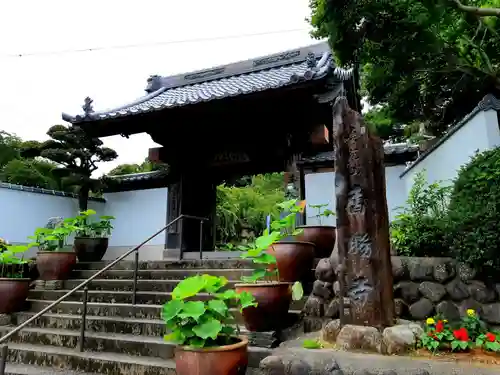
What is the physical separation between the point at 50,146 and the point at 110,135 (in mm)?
2530

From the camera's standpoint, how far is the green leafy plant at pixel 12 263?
534cm

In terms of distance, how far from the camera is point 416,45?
5016 millimetres

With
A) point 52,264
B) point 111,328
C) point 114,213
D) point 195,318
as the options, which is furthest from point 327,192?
point 114,213

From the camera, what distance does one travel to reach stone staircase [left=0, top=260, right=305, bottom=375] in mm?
3779

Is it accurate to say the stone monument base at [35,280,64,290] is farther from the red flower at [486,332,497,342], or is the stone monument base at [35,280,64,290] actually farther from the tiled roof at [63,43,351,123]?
the red flower at [486,332,497,342]

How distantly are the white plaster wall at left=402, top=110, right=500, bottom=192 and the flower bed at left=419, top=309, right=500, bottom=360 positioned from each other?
2.29 m

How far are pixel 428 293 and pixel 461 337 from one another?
0.57 metres

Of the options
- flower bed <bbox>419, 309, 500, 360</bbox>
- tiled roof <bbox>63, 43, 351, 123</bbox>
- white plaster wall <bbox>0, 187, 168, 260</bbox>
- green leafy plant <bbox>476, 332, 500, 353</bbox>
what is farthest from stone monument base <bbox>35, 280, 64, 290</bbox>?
green leafy plant <bbox>476, 332, 500, 353</bbox>

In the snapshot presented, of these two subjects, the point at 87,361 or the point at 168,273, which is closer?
the point at 87,361

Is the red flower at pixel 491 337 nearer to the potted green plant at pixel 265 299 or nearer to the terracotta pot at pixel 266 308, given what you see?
the potted green plant at pixel 265 299

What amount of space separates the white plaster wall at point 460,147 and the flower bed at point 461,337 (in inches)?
90.2

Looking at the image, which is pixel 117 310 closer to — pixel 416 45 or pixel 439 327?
pixel 439 327

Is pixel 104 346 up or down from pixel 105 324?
down

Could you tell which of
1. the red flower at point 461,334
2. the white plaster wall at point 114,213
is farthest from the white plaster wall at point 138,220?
the red flower at point 461,334
